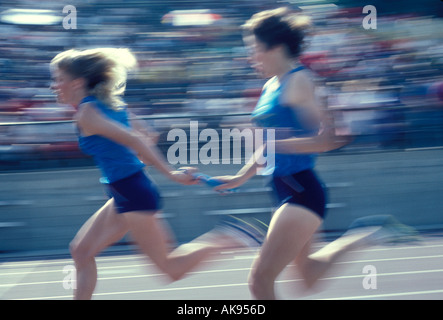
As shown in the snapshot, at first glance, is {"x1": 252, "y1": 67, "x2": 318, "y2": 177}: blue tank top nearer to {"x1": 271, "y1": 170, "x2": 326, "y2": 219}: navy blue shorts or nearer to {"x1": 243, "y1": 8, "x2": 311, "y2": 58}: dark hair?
{"x1": 271, "y1": 170, "x2": 326, "y2": 219}: navy blue shorts

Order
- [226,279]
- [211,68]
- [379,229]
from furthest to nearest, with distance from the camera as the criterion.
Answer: [211,68] < [226,279] < [379,229]

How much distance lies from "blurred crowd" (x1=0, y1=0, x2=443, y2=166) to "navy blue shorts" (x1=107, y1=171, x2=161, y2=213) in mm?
4110

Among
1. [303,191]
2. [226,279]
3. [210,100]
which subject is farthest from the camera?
[210,100]

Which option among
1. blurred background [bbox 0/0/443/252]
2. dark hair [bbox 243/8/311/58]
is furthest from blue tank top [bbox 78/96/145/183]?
blurred background [bbox 0/0/443/252]

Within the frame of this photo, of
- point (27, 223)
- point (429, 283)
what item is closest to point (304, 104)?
point (429, 283)

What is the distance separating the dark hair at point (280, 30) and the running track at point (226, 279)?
1.74 meters

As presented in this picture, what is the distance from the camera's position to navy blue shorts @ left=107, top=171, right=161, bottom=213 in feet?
12.3

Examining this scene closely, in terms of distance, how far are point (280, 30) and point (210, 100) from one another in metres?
4.64

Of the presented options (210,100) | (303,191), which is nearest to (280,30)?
(303,191)

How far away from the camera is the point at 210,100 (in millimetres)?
8281

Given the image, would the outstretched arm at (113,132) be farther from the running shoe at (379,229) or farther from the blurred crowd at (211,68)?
the blurred crowd at (211,68)

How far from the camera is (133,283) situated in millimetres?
5973

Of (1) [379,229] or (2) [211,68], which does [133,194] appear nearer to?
(1) [379,229]
